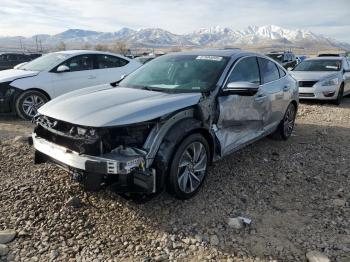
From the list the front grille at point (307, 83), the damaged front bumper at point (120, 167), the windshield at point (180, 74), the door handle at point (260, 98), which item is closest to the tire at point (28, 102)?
the windshield at point (180, 74)

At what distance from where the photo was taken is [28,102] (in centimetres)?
787

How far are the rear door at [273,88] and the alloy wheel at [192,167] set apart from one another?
1700 millimetres

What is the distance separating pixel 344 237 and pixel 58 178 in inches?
131

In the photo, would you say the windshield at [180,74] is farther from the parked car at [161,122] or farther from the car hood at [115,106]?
the car hood at [115,106]

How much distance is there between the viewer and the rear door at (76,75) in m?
8.16

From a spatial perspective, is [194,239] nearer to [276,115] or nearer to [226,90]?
[226,90]

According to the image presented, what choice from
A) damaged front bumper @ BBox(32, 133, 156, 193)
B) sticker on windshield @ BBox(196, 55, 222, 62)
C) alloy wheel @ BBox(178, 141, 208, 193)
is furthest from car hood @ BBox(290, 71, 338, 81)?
damaged front bumper @ BBox(32, 133, 156, 193)

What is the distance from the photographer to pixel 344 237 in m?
3.47

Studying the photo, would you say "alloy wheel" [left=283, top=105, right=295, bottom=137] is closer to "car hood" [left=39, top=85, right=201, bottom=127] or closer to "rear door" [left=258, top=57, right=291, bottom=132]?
"rear door" [left=258, top=57, right=291, bottom=132]

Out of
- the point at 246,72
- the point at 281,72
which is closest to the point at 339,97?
the point at 281,72

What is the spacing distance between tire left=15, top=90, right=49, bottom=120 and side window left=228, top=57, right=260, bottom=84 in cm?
490

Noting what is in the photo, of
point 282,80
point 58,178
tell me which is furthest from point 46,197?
point 282,80

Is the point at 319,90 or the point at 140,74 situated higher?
the point at 140,74

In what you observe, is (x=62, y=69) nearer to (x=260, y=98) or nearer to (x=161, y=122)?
(x=260, y=98)
